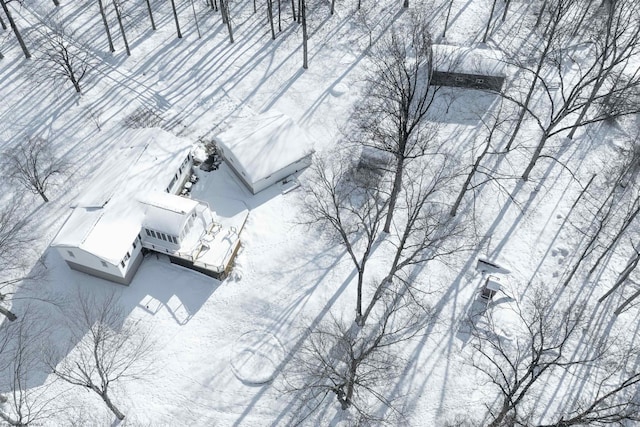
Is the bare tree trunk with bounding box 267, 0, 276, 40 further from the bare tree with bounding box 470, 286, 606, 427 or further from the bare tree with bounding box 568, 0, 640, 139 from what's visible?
the bare tree with bounding box 470, 286, 606, 427

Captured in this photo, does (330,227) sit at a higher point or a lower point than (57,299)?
higher

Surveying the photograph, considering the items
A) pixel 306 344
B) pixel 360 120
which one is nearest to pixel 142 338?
pixel 306 344

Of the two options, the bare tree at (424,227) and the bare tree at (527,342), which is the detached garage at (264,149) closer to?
the bare tree at (424,227)

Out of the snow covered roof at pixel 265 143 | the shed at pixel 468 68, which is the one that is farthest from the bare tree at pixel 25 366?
the shed at pixel 468 68

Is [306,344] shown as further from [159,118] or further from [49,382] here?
[159,118]

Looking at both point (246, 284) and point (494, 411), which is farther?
point (246, 284)

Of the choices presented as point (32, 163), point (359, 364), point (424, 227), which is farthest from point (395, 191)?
point (32, 163)

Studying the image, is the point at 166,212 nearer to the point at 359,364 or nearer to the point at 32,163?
the point at 32,163
